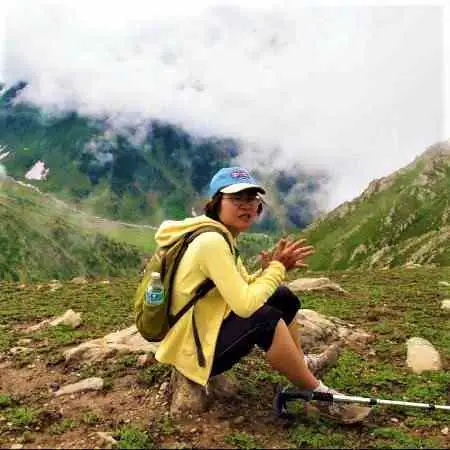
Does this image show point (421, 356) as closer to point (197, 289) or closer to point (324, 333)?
point (324, 333)

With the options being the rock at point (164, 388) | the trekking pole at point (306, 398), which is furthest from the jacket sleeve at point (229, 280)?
the rock at point (164, 388)

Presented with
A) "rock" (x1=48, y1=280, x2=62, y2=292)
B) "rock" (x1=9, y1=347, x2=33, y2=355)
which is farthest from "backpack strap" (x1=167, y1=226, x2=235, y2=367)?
"rock" (x1=48, y1=280, x2=62, y2=292)

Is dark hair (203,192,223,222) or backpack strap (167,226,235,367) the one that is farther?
dark hair (203,192,223,222)

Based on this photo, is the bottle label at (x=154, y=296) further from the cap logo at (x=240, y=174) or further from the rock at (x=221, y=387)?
the cap logo at (x=240, y=174)

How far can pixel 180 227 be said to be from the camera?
34.2 feet

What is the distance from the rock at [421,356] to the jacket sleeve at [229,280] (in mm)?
6019

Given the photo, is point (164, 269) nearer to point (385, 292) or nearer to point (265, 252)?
point (265, 252)

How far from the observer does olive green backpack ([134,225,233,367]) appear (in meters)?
10.1

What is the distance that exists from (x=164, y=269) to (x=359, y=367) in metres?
5.97

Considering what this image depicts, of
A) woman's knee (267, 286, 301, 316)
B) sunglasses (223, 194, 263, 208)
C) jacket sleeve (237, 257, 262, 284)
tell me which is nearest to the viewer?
sunglasses (223, 194, 263, 208)

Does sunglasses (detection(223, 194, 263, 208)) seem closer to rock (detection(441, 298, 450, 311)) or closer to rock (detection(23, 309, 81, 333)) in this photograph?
rock (detection(23, 309, 81, 333))

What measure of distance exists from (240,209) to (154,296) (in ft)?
6.60

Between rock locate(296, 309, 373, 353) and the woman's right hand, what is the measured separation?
5088 millimetres

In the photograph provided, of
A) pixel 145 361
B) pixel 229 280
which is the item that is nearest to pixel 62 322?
pixel 145 361
